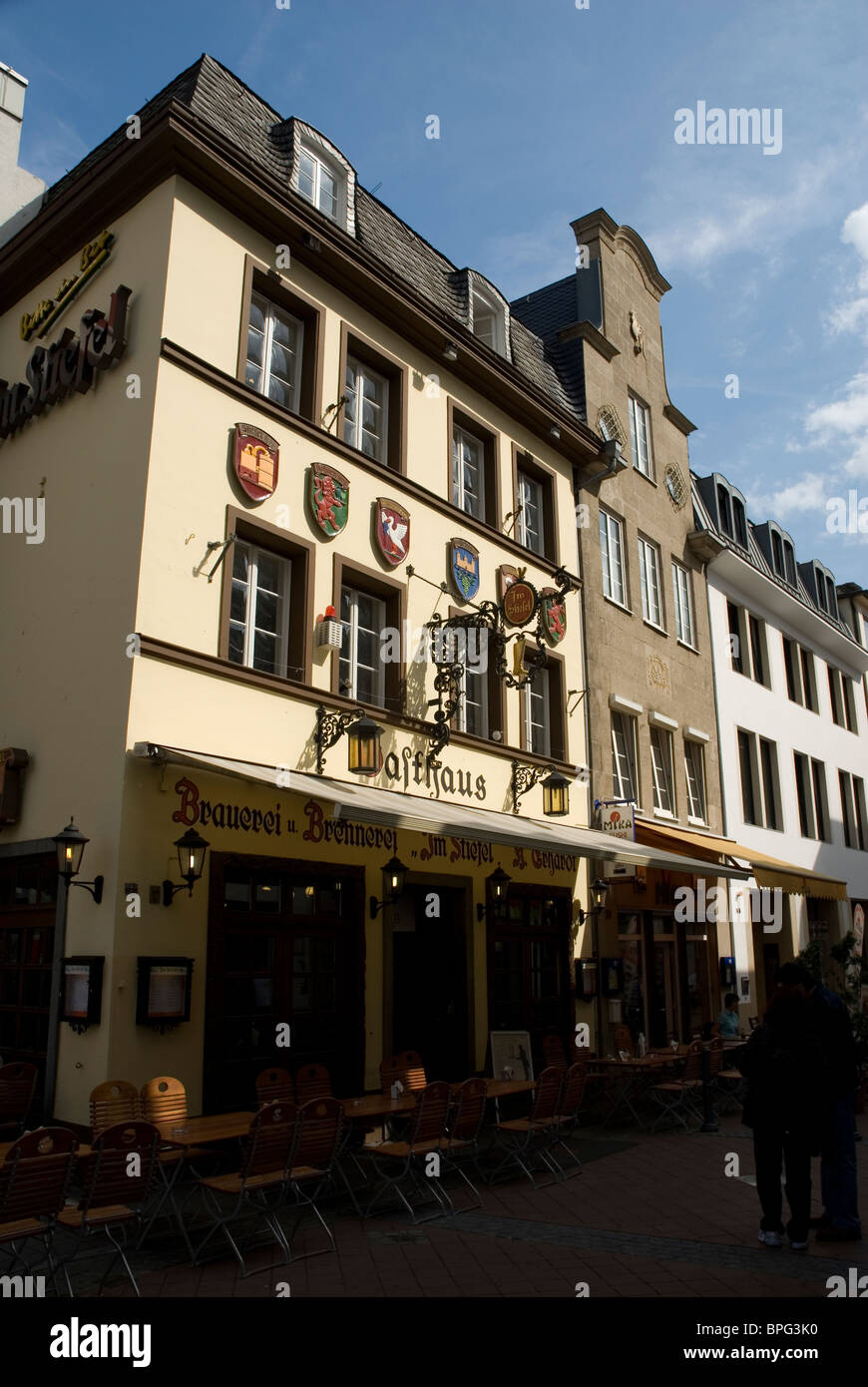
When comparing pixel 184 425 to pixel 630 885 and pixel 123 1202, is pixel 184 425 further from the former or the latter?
pixel 630 885

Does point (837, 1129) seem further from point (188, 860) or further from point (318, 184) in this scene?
point (318, 184)

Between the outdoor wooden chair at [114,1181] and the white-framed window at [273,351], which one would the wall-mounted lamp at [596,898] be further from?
the outdoor wooden chair at [114,1181]

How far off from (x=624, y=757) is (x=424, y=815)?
7879 millimetres

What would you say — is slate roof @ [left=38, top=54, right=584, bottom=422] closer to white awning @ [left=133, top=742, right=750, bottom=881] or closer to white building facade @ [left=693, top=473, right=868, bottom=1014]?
white building facade @ [left=693, top=473, right=868, bottom=1014]

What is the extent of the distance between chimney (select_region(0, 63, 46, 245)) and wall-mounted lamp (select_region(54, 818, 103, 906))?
8803mm

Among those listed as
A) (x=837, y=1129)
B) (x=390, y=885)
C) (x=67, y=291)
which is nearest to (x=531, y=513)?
(x=390, y=885)

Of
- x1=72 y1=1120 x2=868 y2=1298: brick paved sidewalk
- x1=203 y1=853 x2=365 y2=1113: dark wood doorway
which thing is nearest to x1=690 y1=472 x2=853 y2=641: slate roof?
x1=203 y1=853 x2=365 y2=1113: dark wood doorway

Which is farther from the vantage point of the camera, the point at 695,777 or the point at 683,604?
the point at 683,604

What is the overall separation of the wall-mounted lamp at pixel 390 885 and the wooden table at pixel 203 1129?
123 inches

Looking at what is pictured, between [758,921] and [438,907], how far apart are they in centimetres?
993

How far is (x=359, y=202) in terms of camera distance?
12961 mm

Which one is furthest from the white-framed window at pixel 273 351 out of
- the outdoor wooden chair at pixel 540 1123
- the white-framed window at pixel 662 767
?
the white-framed window at pixel 662 767

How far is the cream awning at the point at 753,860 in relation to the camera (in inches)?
575
